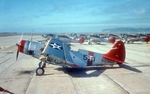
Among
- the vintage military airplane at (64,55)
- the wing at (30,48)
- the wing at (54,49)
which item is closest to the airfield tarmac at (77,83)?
the vintage military airplane at (64,55)

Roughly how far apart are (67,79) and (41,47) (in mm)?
3825

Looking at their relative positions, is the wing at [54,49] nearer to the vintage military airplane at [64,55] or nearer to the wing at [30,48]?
the vintage military airplane at [64,55]

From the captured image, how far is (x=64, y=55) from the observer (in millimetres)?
12672

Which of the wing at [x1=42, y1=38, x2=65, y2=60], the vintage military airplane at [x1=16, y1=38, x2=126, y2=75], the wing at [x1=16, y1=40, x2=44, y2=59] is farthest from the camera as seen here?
the wing at [x1=16, y1=40, x2=44, y2=59]

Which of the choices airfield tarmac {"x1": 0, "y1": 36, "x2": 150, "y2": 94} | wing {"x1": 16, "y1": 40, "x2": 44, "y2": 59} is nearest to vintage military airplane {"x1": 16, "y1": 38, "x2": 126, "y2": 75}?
wing {"x1": 16, "y1": 40, "x2": 44, "y2": 59}

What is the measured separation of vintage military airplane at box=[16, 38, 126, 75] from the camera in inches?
490

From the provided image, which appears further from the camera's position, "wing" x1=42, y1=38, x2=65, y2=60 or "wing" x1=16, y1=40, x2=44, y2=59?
"wing" x1=16, y1=40, x2=44, y2=59

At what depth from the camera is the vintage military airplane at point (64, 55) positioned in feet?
40.9

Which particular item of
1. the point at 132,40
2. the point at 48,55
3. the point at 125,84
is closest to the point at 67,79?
the point at 48,55

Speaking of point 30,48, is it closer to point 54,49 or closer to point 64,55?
point 54,49

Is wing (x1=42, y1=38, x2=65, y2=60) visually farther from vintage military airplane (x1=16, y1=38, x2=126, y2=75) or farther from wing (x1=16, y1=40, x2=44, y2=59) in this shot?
wing (x1=16, y1=40, x2=44, y2=59)

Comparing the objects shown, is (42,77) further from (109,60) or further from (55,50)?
(109,60)

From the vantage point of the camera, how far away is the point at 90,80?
10.7 m

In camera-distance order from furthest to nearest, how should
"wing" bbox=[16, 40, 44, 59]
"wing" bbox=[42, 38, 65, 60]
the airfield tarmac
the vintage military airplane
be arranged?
"wing" bbox=[16, 40, 44, 59] → the vintage military airplane → "wing" bbox=[42, 38, 65, 60] → the airfield tarmac
